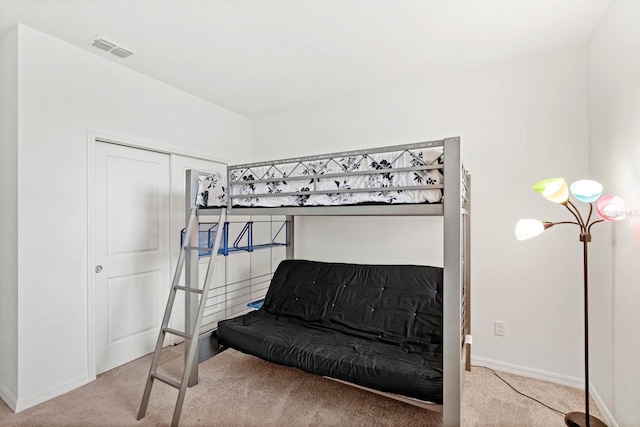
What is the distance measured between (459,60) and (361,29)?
0.92m

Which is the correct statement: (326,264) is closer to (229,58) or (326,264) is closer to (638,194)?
(229,58)

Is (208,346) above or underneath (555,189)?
underneath

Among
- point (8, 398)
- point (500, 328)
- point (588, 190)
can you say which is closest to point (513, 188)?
point (588, 190)

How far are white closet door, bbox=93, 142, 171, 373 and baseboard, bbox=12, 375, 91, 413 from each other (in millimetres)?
177

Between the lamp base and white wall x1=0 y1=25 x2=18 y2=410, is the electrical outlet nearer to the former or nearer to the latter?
the lamp base

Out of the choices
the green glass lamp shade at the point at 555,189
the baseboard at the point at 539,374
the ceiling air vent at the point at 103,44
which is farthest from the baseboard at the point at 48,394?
the green glass lamp shade at the point at 555,189

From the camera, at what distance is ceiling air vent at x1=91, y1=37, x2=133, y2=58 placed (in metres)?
2.25

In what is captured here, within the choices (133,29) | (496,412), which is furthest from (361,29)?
(496,412)

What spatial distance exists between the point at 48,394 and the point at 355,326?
2192 millimetres

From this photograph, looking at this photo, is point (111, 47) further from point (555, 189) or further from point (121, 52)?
point (555, 189)

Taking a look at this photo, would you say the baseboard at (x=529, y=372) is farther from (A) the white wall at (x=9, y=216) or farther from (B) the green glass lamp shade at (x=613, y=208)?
(A) the white wall at (x=9, y=216)

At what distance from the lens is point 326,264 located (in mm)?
3082

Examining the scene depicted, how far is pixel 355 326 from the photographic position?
2516 millimetres

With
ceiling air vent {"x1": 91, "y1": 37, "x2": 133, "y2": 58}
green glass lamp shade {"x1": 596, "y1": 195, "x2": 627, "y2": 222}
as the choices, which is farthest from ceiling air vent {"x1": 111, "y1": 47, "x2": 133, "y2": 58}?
green glass lamp shade {"x1": 596, "y1": 195, "x2": 627, "y2": 222}
